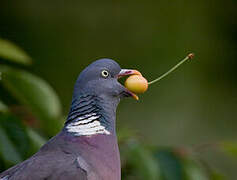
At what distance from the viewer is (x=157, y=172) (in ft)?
9.65

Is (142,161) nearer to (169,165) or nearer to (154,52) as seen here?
(169,165)

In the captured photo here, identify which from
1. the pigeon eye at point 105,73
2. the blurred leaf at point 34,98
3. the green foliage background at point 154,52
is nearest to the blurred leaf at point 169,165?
the blurred leaf at point 34,98

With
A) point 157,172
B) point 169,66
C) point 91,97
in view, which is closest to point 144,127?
point 169,66

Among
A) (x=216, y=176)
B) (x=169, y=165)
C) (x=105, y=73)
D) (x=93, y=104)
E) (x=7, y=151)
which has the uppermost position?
(x=105, y=73)

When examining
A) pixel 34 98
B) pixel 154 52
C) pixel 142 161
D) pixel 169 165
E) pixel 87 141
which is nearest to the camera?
pixel 87 141

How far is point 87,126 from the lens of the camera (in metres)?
2.41

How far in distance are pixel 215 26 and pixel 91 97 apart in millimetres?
4086

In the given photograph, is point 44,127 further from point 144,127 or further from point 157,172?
point 144,127

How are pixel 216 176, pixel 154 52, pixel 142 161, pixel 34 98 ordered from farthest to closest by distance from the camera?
pixel 154 52, pixel 216 176, pixel 142 161, pixel 34 98

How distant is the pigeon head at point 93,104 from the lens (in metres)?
2.42

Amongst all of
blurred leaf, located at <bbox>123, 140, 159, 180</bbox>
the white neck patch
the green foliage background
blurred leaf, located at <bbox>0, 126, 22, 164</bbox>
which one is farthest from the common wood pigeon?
the green foliage background

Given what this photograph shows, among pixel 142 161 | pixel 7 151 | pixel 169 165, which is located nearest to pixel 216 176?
pixel 169 165

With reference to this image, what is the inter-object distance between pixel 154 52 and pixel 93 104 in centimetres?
368

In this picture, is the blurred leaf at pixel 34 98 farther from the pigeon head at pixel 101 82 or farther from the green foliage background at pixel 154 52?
the green foliage background at pixel 154 52
